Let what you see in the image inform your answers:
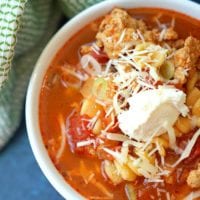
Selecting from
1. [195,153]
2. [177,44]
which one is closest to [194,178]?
[195,153]

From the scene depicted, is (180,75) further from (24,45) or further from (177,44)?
(24,45)

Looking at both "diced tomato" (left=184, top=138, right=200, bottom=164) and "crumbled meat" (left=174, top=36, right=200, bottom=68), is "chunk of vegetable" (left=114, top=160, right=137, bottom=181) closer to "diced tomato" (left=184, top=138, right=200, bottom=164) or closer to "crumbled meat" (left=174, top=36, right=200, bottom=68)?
"diced tomato" (left=184, top=138, right=200, bottom=164)

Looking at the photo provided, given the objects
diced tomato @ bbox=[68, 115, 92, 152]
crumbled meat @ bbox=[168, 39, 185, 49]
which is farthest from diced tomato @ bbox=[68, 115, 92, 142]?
crumbled meat @ bbox=[168, 39, 185, 49]

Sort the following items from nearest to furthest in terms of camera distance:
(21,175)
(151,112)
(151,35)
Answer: (151,112) < (151,35) < (21,175)

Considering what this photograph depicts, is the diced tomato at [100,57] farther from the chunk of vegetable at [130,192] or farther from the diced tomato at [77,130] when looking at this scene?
the chunk of vegetable at [130,192]

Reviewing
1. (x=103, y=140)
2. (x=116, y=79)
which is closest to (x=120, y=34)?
(x=116, y=79)

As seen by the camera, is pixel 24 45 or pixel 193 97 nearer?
pixel 193 97

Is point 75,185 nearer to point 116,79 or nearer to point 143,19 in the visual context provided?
point 116,79
